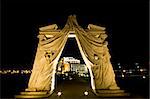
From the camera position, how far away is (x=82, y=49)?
1349 centimetres

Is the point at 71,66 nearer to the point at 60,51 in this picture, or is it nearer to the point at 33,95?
the point at 60,51

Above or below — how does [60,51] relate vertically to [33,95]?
above

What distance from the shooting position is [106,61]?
13242mm

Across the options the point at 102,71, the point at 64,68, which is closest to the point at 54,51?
the point at 102,71

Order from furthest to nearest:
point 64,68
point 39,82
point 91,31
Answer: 1. point 64,68
2. point 91,31
3. point 39,82

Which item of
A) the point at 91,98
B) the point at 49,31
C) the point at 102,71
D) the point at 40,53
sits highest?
the point at 49,31

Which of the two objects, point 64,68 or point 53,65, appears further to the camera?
point 64,68

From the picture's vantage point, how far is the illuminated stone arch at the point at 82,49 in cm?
1286

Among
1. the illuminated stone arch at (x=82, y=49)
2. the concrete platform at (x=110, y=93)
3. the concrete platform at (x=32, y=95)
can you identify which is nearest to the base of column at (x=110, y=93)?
the concrete platform at (x=110, y=93)

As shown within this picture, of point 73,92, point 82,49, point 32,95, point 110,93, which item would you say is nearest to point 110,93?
point 110,93

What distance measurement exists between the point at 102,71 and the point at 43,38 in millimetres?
3263

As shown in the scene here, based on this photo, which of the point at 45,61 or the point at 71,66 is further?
the point at 71,66

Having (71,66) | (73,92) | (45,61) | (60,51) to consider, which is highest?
(60,51)

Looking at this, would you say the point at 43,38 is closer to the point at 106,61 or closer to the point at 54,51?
the point at 54,51
